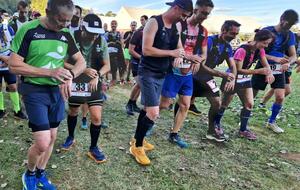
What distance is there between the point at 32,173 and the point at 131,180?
1.38m

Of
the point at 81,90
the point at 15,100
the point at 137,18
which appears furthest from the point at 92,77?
the point at 137,18

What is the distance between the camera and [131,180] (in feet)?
15.1

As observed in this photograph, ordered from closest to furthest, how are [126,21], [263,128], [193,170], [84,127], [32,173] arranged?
[32,173], [193,170], [84,127], [263,128], [126,21]

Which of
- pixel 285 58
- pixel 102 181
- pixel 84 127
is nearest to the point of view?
pixel 102 181

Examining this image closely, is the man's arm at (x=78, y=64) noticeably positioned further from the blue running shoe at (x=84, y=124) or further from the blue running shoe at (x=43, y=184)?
the blue running shoe at (x=84, y=124)

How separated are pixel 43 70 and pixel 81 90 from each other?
1353 mm

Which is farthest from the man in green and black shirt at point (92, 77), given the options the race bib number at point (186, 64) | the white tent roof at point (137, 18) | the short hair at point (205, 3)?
the white tent roof at point (137, 18)

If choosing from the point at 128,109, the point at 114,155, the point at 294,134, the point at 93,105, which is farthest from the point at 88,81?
the point at 294,134

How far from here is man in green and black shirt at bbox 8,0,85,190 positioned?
337 centimetres

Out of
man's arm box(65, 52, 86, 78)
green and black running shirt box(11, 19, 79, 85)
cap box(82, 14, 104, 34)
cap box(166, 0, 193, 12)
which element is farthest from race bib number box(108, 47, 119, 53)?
green and black running shirt box(11, 19, 79, 85)

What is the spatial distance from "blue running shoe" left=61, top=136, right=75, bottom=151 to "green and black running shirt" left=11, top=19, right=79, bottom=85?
6.20ft

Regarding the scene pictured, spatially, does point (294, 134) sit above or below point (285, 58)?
below

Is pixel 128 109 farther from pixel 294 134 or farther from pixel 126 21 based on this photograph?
pixel 126 21

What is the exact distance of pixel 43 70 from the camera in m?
3.41
